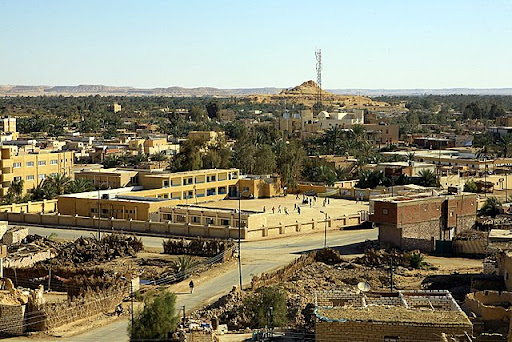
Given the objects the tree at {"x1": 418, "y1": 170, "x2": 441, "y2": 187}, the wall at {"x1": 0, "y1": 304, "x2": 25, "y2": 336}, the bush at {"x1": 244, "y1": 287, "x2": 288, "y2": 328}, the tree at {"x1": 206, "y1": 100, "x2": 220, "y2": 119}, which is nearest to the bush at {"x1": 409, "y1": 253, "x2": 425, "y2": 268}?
the bush at {"x1": 244, "y1": 287, "x2": 288, "y2": 328}

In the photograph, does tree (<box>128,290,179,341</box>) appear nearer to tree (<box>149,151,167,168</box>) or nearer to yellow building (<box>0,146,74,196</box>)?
yellow building (<box>0,146,74,196</box>)

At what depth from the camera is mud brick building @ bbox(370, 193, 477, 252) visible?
42.0 m

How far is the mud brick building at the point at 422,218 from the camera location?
4197cm

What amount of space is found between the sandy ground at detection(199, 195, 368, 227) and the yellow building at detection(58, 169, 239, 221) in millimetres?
1831

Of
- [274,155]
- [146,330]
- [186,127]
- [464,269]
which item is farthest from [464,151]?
[146,330]

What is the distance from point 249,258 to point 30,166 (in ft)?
97.9

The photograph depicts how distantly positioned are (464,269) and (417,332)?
17250mm

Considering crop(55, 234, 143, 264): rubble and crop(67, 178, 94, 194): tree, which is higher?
crop(67, 178, 94, 194): tree

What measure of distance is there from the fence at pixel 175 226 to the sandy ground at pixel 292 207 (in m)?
2.21

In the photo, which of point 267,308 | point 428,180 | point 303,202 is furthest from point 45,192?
point 267,308

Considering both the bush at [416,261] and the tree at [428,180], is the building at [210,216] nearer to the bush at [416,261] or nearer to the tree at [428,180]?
the bush at [416,261]

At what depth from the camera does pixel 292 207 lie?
193 feet

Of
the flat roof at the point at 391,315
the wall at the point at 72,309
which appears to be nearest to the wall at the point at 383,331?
the flat roof at the point at 391,315

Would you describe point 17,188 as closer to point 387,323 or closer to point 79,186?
point 79,186
